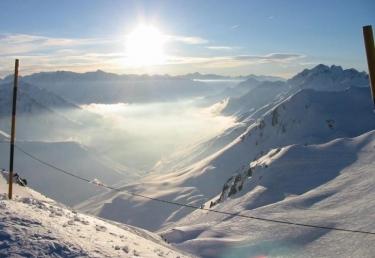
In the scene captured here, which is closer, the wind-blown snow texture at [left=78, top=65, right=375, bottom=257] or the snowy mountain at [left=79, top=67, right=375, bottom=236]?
the wind-blown snow texture at [left=78, top=65, right=375, bottom=257]

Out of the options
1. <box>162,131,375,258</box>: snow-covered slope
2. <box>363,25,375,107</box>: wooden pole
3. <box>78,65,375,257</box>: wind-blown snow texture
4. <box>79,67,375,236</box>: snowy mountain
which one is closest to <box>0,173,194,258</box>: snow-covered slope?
<box>363,25,375,107</box>: wooden pole

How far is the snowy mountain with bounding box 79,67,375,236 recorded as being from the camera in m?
156

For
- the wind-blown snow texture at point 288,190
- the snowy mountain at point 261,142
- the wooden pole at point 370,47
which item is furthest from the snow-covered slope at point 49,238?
the snowy mountain at point 261,142

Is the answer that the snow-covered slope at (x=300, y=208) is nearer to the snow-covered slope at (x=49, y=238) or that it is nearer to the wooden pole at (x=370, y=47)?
the snow-covered slope at (x=49, y=238)

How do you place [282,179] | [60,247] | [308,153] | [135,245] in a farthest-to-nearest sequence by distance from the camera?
[308,153], [282,179], [135,245], [60,247]

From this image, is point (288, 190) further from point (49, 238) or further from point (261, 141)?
point (261, 141)

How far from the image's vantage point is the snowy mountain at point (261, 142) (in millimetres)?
155875

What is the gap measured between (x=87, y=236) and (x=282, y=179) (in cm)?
6541

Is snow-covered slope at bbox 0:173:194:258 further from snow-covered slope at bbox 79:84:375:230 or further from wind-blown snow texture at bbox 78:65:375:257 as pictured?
snow-covered slope at bbox 79:84:375:230

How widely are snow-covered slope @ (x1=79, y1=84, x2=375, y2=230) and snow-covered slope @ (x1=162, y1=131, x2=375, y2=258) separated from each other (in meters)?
62.3

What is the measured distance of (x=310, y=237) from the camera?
42781 millimetres

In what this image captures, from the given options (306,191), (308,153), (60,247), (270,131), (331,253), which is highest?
(270,131)

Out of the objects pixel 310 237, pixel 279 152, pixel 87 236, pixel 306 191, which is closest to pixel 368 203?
pixel 310 237

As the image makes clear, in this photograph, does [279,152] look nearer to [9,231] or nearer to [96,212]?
[9,231]
